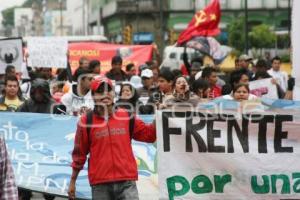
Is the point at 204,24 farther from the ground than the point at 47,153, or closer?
farther from the ground

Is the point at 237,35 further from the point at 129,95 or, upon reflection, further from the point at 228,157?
the point at 228,157

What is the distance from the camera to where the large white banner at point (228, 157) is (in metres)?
7.32

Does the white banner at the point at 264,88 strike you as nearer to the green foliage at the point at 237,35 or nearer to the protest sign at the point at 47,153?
the protest sign at the point at 47,153

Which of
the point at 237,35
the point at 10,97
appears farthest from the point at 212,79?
the point at 237,35

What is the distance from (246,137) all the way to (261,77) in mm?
6380

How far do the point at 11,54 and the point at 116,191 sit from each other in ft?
29.5

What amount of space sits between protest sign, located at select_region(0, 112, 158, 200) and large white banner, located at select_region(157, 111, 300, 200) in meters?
1.53

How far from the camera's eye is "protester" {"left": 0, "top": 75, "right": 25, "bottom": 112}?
10.4 m

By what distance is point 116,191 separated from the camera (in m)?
6.97

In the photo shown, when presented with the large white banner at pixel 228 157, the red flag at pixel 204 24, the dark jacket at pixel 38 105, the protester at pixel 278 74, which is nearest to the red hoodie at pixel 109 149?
the large white banner at pixel 228 157

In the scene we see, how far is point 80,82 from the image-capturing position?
33.2ft

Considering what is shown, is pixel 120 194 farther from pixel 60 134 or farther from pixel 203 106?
pixel 60 134

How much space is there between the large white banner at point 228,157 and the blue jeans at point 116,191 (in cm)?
43

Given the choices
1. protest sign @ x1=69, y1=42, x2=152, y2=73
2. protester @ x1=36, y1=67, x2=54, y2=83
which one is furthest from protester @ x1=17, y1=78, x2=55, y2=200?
protest sign @ x1=69, y1=42, x2=152, y2=73
